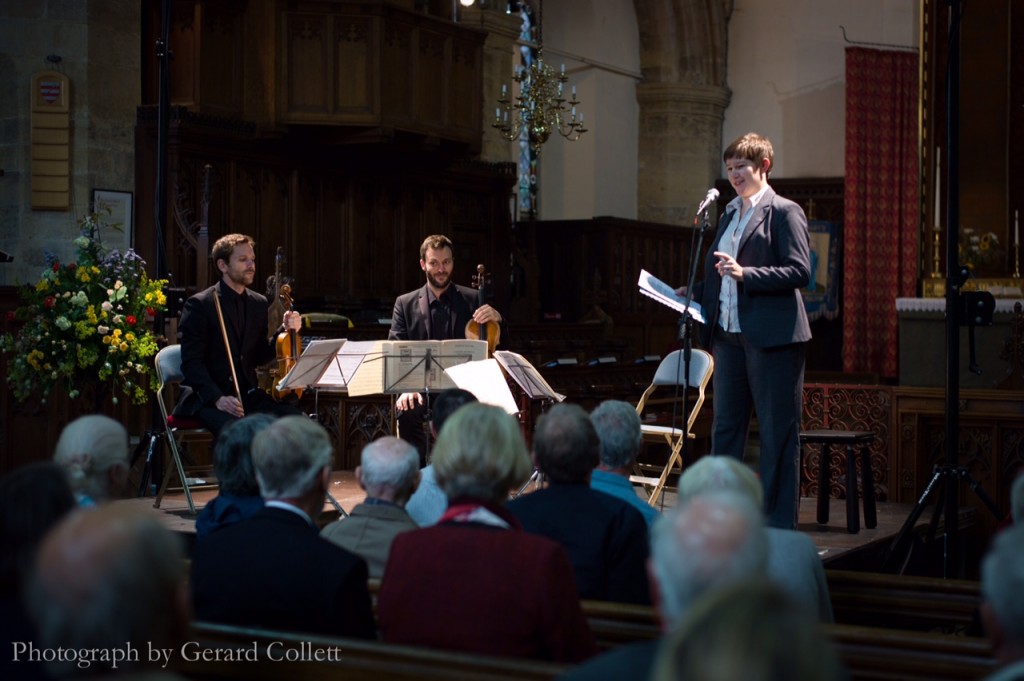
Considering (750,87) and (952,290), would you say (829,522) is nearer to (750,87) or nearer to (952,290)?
(952,290)

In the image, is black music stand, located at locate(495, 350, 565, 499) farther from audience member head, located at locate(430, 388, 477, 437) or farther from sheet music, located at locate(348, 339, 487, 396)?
audience member head, located at locate(430, 388, 477, 437)

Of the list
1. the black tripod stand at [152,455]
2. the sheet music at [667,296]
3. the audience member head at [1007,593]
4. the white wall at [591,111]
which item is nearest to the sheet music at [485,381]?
the sheet music at [667,296]

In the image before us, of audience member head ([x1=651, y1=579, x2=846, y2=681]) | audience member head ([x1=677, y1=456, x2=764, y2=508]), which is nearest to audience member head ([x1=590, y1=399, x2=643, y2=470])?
audience member head ([x1=677, y1=456, x2=764, y2=508])

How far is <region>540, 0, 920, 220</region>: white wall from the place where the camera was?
17391 mm

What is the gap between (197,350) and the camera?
6.32 meters

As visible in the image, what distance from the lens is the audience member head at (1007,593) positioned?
1705 mm

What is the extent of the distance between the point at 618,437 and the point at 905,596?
3.10ft

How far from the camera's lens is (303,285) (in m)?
12.8

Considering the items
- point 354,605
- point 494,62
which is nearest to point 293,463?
point 354,605

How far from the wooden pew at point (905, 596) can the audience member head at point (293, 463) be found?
152 centimetres

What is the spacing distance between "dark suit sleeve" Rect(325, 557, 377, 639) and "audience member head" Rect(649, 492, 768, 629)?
1126 millimetres

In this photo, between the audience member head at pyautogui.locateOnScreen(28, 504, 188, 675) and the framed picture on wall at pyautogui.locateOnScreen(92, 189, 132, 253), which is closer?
the audience member head at pyautogui.locateOnScreen(28, 504, 188, 675)

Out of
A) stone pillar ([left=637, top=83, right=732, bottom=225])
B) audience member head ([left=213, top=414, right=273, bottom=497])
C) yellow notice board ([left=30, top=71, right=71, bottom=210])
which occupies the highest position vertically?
stone pillar ([left=637, top=83, right=732, bottom=225])

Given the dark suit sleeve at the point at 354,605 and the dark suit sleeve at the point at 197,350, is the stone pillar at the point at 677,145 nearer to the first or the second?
the dark suit sleeve at the point at 197,350
